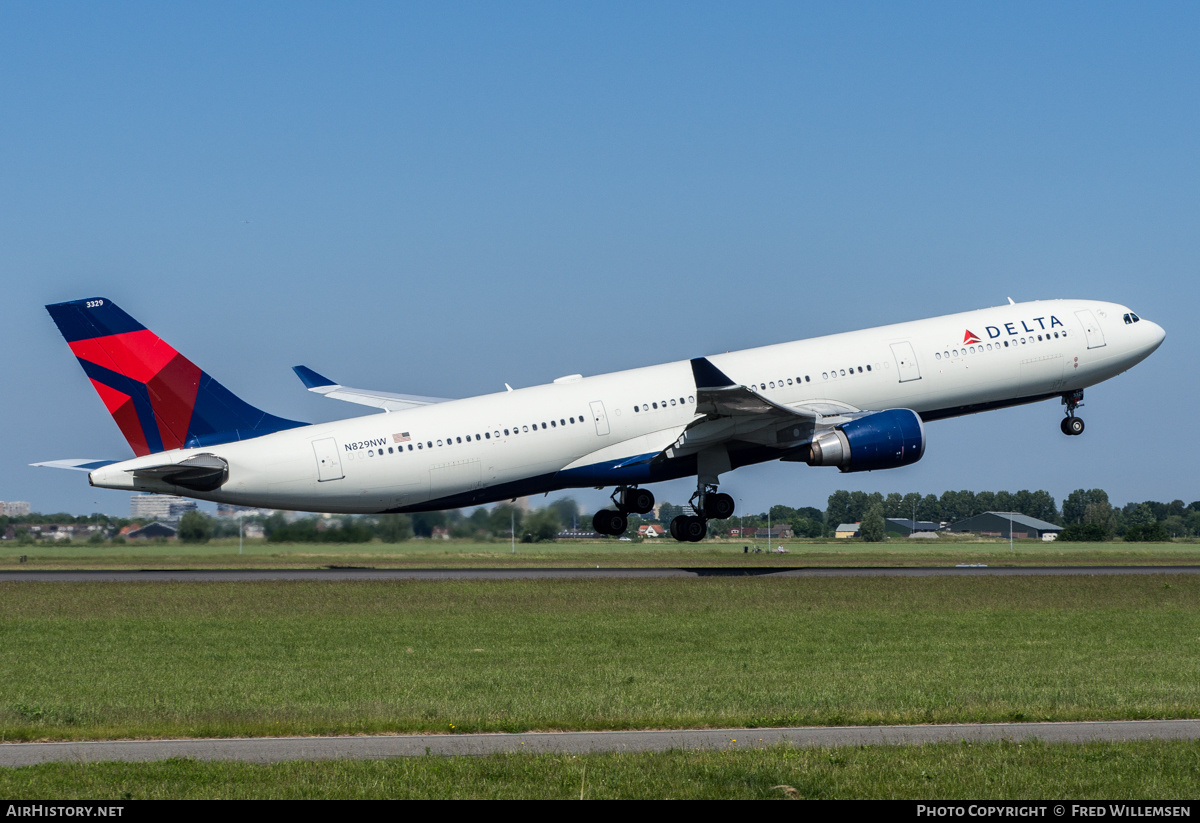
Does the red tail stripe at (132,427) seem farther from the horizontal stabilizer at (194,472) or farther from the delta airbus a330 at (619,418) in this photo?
the horizontal stabilizer at (194,472)

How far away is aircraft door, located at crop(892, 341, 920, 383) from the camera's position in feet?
162

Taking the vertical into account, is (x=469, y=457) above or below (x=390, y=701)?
above

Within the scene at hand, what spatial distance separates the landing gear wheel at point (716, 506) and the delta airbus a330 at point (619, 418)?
0.06 m

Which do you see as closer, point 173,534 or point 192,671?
point 192,671

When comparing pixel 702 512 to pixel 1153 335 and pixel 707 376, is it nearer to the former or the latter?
pixel 707 376

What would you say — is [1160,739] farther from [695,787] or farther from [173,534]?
[173,534]

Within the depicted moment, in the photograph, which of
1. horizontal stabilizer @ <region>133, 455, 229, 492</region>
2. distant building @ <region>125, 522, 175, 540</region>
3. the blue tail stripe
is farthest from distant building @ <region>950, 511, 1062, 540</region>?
the blue tail stripe

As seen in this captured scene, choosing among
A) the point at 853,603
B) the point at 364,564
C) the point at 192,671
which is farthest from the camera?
the point at 364,564

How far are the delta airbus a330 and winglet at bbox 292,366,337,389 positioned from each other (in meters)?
10.4

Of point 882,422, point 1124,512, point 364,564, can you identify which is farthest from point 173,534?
point 1124,512

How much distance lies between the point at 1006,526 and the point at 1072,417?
86587 mm

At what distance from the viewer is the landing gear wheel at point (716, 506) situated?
5081cm
